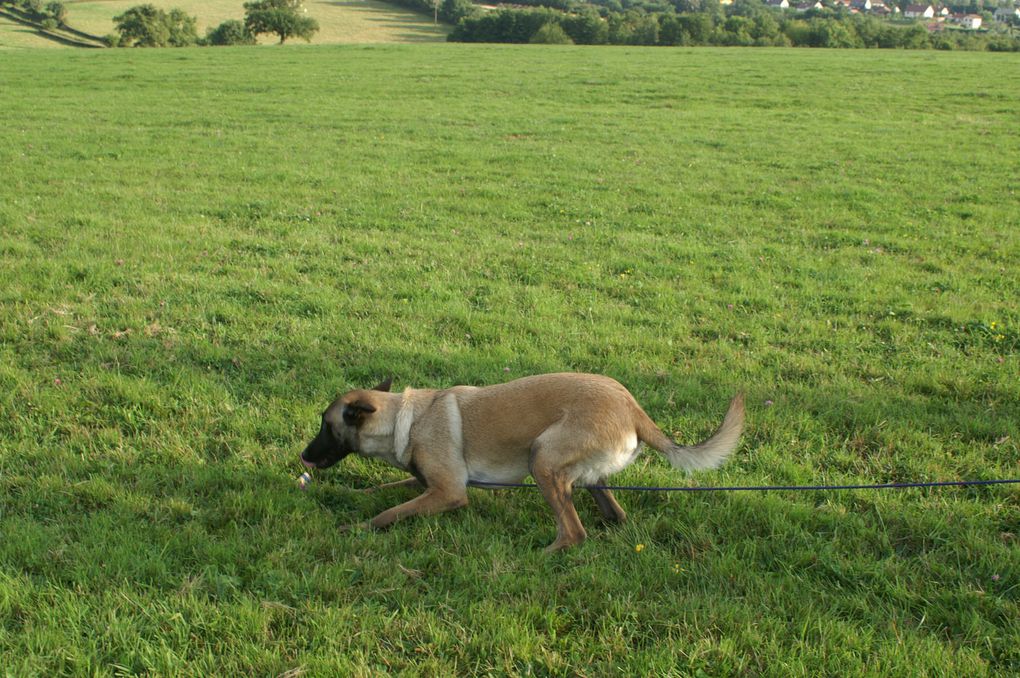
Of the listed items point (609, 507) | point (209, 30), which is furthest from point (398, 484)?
point (209, 30)

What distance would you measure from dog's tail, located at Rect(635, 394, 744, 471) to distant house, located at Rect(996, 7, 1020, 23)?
11767 cm

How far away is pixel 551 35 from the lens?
203 ft

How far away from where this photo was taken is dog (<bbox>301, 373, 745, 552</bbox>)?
176 inches

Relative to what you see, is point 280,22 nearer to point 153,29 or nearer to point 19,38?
point 153,29

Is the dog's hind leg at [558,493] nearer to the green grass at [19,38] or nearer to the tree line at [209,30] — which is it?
the green grass at [19,38]

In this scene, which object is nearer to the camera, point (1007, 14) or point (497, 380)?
point (497, 380)

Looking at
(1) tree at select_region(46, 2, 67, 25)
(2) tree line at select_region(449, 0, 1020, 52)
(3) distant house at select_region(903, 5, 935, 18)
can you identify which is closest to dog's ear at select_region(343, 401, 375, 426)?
(2) tree line at select_region(449, 0, 1020, 52)

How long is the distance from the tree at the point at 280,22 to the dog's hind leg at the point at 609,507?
215 feet

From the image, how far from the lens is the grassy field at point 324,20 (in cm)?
6216

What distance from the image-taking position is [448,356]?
6859mm

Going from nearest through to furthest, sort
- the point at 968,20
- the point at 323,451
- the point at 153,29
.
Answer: the point at 323,451, the point at 153,29, the point at 968,20

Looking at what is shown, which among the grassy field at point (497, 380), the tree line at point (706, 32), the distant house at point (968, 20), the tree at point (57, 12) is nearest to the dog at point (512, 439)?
the grassy field at point (497, 380)

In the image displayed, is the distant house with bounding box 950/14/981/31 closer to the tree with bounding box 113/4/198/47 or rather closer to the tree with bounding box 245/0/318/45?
the tree with bounding box 245/0/318/45

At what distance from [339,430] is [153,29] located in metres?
63.1
